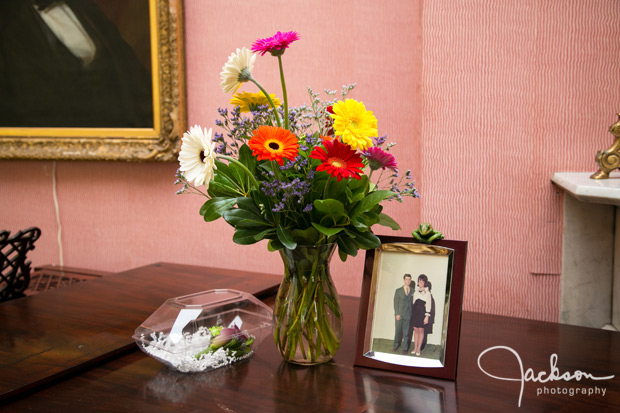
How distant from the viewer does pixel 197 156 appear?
796mm

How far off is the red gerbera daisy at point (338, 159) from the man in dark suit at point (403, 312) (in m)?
0.23

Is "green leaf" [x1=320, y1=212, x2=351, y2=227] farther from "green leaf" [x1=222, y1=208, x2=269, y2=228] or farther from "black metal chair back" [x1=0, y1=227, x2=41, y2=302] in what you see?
"black metal chair back" [x1=0, y1=227, x2=41, y2=302]

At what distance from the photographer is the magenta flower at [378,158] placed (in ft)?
2.71

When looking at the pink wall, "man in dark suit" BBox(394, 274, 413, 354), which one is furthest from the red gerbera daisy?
the pink wall

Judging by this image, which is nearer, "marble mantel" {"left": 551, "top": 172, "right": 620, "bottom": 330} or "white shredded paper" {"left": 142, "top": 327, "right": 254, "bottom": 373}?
"white shredded paper" {"left": 142, "top": 327, "right": 254, "bottom": 373}

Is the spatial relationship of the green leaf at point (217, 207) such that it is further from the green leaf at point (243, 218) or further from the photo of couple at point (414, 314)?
the photo of couple at point (414, 314)

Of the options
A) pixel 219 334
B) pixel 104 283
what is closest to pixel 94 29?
pixel 104 283

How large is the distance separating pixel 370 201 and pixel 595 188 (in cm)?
61

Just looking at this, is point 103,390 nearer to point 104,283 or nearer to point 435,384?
point 435,384

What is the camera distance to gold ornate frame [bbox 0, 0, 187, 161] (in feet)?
6.93

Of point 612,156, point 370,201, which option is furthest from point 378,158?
point 612,156

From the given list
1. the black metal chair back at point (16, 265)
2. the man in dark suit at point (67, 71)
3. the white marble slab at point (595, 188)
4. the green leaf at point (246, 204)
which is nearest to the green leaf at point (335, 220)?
the green leaf at point (246, 204)

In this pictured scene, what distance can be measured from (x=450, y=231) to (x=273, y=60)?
0.94 m

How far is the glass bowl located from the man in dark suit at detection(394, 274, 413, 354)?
235 mm
